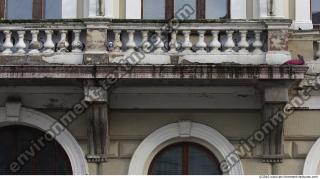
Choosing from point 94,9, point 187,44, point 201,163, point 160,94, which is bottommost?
point 201,163

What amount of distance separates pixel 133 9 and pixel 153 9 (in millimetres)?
370

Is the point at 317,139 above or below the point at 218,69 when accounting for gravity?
below

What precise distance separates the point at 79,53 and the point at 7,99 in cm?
147

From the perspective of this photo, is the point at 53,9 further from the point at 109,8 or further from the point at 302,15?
the point at 302,15

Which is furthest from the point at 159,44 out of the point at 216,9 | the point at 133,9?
the point at 216,9

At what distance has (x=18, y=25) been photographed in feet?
37.8

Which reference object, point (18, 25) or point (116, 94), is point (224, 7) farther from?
point (18, 25)

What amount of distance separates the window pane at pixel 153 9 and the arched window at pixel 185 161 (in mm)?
2112

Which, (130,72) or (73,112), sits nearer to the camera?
(130,72)

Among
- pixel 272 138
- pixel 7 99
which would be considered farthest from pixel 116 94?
pixel 272 138

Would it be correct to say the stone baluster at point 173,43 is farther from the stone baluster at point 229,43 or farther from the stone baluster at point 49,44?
the stone baluster at point 49,44

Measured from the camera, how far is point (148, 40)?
11539 mm

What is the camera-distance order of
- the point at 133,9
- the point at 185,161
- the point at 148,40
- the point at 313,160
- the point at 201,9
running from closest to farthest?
1. the point at 148,40
2. the point at 313,160
3. the point at 185,161
4. the point at 133,9
5. the point at 201,9

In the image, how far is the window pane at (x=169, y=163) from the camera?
1196 centimetres
